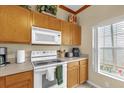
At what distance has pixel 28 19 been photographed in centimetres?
186

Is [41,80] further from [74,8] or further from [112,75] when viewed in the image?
[74,8]

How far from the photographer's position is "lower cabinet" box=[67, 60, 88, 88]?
89.0 inches

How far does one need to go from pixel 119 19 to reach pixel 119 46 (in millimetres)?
602

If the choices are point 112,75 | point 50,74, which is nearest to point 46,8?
point 50,74

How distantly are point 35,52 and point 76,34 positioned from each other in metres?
1.47

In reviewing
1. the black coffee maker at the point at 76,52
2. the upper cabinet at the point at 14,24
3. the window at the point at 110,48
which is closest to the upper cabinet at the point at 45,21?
the upper cabinet at the point at 14,24

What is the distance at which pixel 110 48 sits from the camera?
2283 mm

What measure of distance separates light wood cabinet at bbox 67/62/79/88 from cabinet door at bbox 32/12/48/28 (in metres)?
1.15

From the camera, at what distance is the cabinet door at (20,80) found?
1245 mm

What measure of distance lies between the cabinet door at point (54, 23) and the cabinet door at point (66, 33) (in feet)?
0.52

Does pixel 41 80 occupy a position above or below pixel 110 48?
below

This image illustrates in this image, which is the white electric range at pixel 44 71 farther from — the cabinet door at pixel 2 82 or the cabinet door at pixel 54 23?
the cabinet door at pixel 54 23

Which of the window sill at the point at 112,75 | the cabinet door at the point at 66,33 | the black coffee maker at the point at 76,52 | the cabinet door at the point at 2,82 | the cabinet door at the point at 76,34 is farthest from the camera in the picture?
the black coffee maker at the point at 76,52

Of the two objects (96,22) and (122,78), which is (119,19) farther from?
(122,78)
